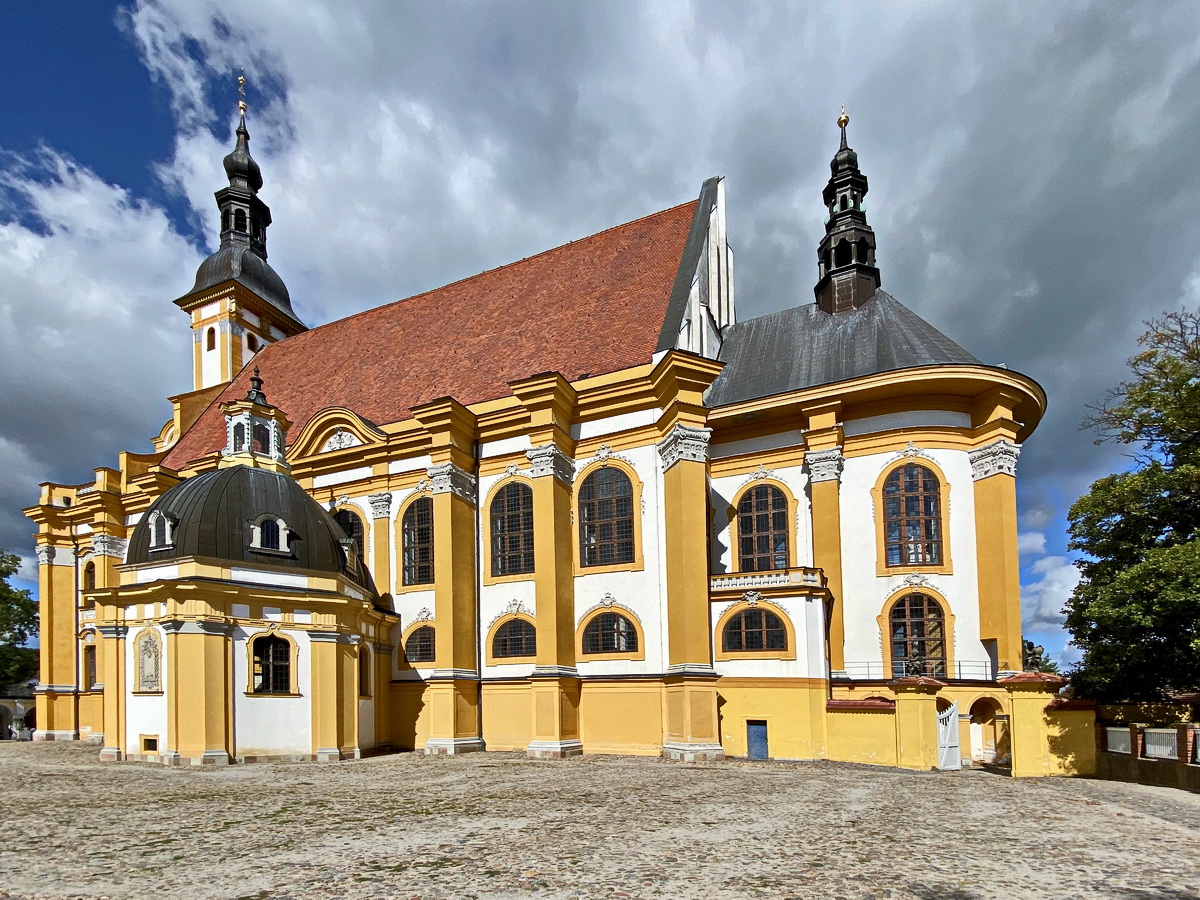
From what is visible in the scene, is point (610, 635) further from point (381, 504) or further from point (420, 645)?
point (381, 504)

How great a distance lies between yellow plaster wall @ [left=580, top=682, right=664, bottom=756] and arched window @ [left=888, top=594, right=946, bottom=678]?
18.8 ft

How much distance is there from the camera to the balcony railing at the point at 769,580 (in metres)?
19.1

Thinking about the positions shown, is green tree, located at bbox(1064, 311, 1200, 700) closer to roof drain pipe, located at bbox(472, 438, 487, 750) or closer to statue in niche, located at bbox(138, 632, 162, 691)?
roof drain pipe, located at bbox(472, 438, 487, 750)

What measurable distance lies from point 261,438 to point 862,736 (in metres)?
17.5

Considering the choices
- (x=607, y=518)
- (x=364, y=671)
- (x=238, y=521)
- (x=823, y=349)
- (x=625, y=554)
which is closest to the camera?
(x=238, y=521)

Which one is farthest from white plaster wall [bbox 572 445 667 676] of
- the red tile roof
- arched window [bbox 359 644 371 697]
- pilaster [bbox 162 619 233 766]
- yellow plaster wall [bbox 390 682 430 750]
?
pilaster [bbox 162 619 233 766]

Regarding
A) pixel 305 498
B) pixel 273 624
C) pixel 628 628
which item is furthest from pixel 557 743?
pixel 305 498

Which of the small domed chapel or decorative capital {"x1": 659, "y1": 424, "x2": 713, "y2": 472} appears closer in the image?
the small domed chapel

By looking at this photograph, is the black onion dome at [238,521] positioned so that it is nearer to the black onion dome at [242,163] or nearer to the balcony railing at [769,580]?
the balcony railing at [769,580]

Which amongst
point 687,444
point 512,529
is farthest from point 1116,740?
point 512,529

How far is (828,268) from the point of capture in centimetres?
2527

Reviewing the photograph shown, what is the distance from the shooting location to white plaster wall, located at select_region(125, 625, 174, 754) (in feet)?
Answer: 60.3

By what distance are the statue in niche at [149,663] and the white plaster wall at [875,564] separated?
52.3 ft

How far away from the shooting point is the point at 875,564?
20.4 metres
